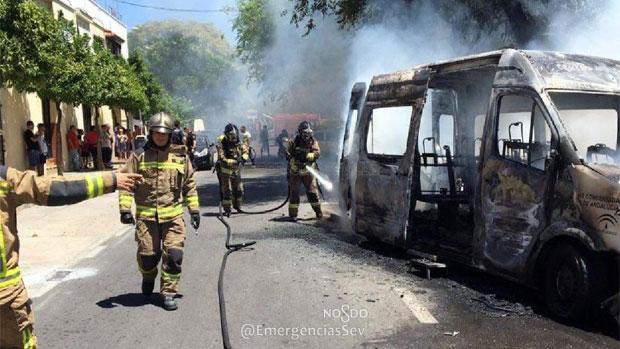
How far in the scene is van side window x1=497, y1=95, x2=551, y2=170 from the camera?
5148 mm

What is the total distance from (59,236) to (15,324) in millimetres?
7163

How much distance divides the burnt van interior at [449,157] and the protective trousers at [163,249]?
272 centimetres

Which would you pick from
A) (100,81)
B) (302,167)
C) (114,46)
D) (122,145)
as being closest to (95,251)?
(302,167)

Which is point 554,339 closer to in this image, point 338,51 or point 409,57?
point 409,57

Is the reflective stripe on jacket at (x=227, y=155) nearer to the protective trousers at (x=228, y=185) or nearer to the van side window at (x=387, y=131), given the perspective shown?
the protective trousers at (x=228, y=185)

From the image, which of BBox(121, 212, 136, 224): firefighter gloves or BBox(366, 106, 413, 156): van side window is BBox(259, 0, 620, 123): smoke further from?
BBox(121, 212, 136, 224): firefighter gloves

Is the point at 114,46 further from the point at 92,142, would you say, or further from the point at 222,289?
the point at 222,289

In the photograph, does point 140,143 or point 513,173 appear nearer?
point 513,173

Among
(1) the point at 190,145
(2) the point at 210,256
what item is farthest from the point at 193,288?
(1) the point at 190,145

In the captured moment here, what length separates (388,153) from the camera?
24.6 feet

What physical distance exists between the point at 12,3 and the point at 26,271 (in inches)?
364

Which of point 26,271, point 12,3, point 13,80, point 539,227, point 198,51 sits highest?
point 198,51

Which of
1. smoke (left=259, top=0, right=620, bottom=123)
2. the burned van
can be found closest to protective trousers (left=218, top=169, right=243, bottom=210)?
the burned van

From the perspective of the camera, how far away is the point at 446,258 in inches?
253
